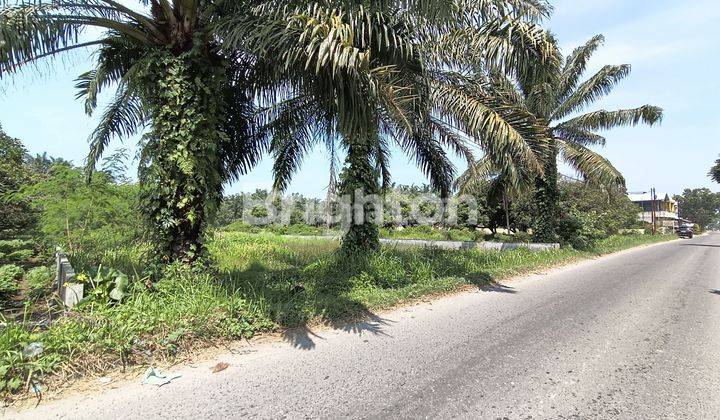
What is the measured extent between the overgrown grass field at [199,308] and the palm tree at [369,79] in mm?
1605

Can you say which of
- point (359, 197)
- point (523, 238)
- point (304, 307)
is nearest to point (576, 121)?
point (523, 238)

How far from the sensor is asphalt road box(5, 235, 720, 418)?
288 cm

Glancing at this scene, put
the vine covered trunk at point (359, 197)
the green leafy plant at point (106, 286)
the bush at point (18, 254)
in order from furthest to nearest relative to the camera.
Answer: the vine covered trunk at point (359, 197)
the bush at point (18, 254)
the green leafy plant at point (106, 286)

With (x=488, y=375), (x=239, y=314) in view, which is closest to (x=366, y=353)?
(x=488, y=375)

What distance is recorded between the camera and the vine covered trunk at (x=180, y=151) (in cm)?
504

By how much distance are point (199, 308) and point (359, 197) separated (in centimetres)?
471

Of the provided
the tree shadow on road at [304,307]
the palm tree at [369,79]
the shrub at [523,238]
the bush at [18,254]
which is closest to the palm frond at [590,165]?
the shrub at [523,238]

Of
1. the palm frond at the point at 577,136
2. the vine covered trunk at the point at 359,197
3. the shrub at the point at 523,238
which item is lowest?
the shrub at the point at 523,238

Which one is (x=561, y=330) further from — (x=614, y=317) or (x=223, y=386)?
(x=223, y=386)

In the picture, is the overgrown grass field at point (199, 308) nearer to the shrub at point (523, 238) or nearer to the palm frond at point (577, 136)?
the palm frond at point (577, 136)

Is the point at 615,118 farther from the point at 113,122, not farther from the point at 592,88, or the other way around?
the point at 113,122

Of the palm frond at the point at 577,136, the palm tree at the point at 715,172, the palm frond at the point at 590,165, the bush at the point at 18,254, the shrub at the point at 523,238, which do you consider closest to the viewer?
the bush at the point at 18,254

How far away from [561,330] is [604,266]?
9143 millimetres

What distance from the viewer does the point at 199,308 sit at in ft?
13.8
